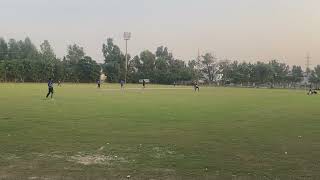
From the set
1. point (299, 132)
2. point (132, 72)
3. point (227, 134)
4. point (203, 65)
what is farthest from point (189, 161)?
point (203, 65)

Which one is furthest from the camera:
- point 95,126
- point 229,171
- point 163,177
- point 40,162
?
point 95,126

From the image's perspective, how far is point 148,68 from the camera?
160000 millimetres

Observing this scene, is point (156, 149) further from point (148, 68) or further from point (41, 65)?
point (148, 68)

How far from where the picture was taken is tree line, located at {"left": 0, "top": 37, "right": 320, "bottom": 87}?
14050cm

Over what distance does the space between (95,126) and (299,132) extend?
7713mm

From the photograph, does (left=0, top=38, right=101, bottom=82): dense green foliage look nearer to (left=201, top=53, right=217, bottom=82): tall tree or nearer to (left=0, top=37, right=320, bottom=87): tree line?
(left=0, top=37, right=320, bottom=87): tree line

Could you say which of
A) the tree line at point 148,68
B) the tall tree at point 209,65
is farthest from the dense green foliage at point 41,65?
the tall tree at point 209,65

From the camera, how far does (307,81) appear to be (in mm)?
160250

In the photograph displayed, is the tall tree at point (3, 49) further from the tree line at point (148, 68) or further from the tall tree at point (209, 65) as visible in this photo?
the tall tree at point (209, 65)

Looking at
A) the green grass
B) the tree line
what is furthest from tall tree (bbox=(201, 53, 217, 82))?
the green grass

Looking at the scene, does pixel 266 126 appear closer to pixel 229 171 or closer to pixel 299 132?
pixel 299 132

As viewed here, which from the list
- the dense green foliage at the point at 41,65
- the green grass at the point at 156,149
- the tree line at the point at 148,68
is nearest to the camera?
the green grass at the point at 156,149

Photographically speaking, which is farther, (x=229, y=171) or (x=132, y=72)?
(x=132, y=72)

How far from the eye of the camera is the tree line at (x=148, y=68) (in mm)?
140500
